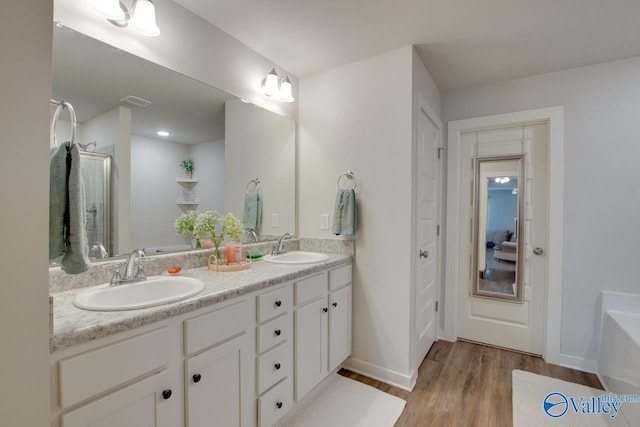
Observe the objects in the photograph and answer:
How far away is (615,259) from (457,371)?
150 centimetres

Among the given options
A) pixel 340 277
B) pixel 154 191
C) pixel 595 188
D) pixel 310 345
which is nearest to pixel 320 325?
pixel 310 345

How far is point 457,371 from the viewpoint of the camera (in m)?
2.26

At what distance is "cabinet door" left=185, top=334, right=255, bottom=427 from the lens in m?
1.13

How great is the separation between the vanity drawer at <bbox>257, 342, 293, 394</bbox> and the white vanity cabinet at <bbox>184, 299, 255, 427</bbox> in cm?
7

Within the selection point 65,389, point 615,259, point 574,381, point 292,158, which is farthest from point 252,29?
point 574,381

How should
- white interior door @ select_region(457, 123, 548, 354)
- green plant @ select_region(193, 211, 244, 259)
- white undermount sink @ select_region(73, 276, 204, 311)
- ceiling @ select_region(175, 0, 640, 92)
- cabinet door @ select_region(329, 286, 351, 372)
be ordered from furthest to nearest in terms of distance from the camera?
1. white interior door @ select_region(457, 123, 548, 354)
2. cabinet door @ select_region(329, 286, 351, 372)
3. green plant @ select_region(193, 211, 244, 259)
4. ceiling @ select_region(175, 0, 640, 92)
5. white undermount sink @ select_region(73, 276, 204, 311)

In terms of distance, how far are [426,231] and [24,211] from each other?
93.4 inches

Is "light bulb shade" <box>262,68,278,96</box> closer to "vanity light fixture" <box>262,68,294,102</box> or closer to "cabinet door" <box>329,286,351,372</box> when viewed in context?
"vanity light fixture" <box>262,68,294,102</box>

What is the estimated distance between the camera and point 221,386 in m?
1.24

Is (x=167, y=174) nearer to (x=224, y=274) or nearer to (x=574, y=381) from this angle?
(x=224, y=274)

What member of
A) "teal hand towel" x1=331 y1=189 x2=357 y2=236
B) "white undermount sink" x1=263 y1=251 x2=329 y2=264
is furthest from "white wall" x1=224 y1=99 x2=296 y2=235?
"teal hand towel" x1=331 y1=189 x2=357 y2=236

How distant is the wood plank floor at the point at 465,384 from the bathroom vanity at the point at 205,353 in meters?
0.60

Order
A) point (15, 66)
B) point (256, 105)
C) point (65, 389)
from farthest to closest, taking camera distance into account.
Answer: point (256, 105) < point (65, 389) < point (15, 66)

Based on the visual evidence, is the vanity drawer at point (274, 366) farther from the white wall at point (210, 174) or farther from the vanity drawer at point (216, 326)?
the white wall at point (210, 174)
